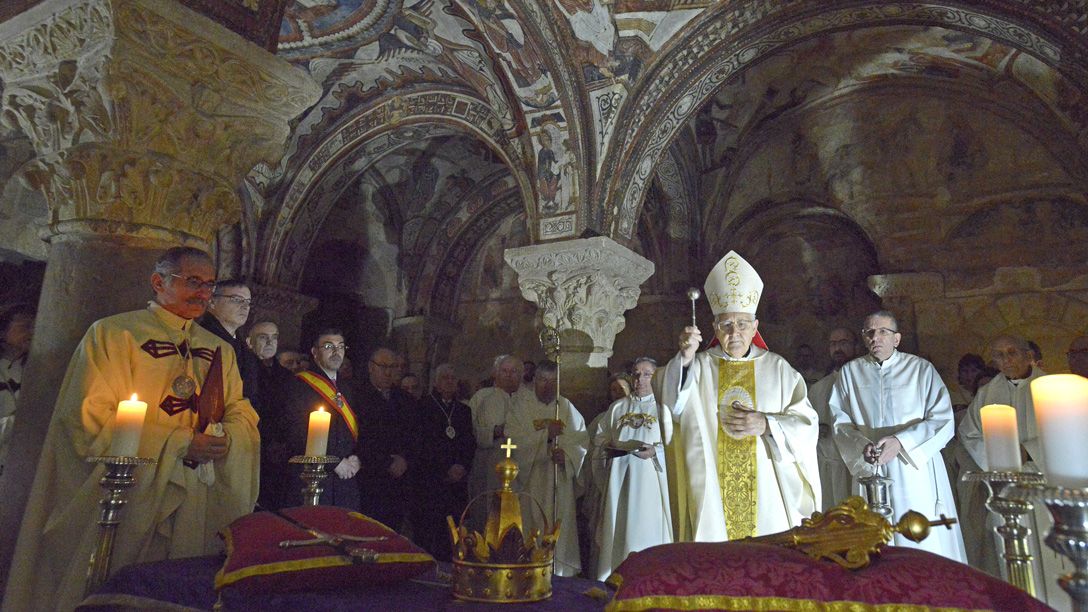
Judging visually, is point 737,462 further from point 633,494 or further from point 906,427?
point 633,494

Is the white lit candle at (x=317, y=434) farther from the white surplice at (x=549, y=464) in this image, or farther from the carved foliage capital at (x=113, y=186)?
the white surplice at (x=549, y=464)

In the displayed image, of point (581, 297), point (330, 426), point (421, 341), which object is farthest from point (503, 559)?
point (421, 341)

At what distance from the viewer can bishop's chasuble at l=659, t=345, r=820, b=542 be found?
3.81 m

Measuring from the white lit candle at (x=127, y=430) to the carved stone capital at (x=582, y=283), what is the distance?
4626 millimetres

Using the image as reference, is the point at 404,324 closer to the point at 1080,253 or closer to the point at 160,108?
the point at 160,108

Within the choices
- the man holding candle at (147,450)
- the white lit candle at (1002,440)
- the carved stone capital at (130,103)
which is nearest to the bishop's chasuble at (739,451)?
the white lit candle at (1002,440)

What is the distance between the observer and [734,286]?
4133 millimetres

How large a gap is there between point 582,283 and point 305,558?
194 inches

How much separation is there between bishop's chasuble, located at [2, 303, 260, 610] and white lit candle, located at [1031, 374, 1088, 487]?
2908 millimetres

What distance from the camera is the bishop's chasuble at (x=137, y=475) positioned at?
2.75m

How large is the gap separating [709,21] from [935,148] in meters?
4.01

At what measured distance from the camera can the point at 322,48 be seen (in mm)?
8250

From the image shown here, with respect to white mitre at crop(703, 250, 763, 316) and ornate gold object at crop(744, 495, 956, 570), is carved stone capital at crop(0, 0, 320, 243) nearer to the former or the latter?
white mitre at crop(703, 250, 763, 316)

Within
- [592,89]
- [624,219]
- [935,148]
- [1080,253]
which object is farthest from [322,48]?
[1080,253]
